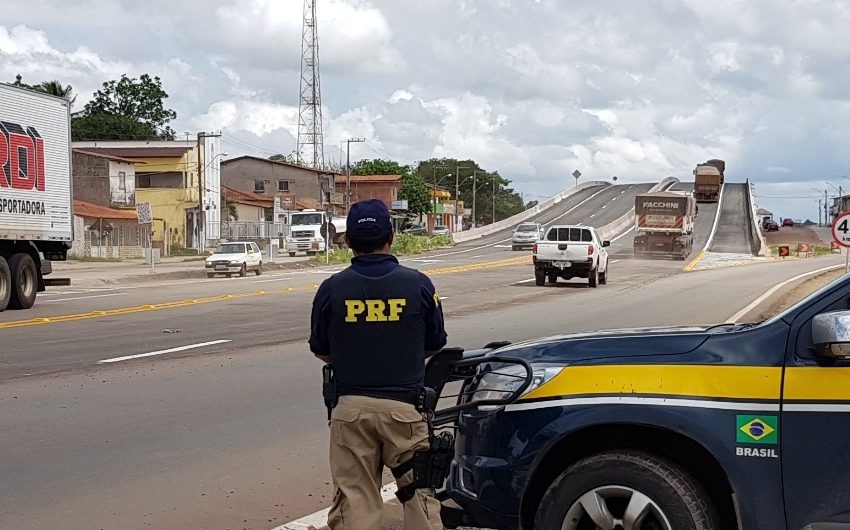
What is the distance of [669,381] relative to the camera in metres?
4.17

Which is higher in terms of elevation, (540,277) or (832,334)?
(832,334)

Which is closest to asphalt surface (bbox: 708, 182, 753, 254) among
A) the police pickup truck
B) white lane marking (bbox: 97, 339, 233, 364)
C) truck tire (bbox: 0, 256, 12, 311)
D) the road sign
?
the road sign

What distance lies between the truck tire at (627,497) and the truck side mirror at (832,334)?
0.79 m

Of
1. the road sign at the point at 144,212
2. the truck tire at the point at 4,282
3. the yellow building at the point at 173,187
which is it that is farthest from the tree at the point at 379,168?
the truck tire at the point at 4,282

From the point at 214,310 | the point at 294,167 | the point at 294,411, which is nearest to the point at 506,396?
the point at 294,411

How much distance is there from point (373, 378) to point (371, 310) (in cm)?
30

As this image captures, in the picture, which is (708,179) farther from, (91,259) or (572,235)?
(572,235)

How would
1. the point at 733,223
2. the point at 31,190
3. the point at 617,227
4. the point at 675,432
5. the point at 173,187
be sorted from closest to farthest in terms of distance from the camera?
the point at 675,432 < the point at 31,190 < the point at 173,187 < the point at 733,223 < the point at 617,227

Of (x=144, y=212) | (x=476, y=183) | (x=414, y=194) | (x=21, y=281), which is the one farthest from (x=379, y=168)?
(x=21, y=281)

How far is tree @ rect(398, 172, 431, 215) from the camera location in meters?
112

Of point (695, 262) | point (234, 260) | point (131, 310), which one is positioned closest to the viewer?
point (131, 310)

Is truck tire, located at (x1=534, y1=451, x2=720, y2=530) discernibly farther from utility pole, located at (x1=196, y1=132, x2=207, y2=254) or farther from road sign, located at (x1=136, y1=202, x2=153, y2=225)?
utility pole, located at (x1=196, y1=132, x2=207, y2=254)

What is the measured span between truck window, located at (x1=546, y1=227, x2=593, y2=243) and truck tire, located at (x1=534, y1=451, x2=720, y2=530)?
26.5 m

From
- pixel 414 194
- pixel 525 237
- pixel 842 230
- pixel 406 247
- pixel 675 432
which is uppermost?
pixel 414 194
